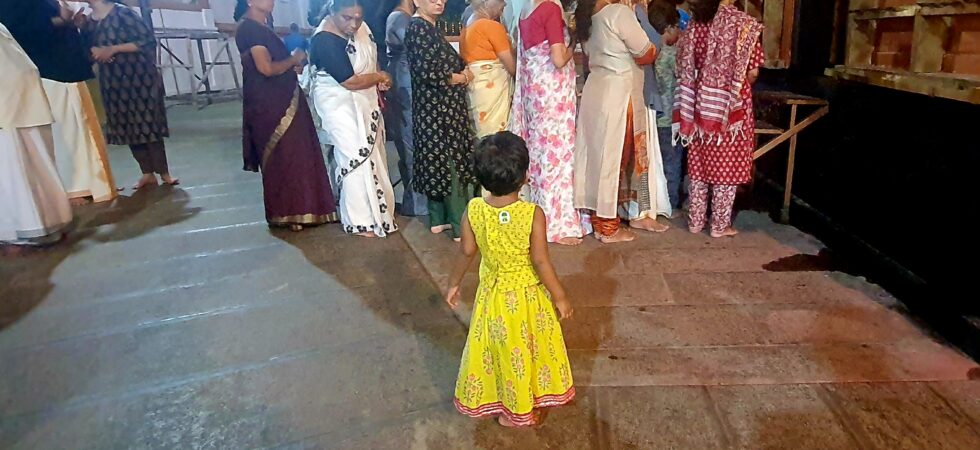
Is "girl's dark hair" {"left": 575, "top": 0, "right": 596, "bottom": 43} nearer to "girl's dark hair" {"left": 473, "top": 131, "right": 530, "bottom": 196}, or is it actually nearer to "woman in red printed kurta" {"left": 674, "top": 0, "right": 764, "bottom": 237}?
"woman in red printed kurta" {"left": 674, "top": 0, "right": 764, "bottom": 237}

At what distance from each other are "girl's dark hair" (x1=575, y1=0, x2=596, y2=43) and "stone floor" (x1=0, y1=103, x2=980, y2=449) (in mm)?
1225

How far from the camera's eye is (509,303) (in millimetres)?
2084

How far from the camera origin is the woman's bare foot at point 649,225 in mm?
4199

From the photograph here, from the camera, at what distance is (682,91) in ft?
13.1

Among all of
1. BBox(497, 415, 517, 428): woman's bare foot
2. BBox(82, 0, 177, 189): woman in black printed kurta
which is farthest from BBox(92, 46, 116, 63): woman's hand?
BBox(497, 415, 517, 428): woman's bare foot

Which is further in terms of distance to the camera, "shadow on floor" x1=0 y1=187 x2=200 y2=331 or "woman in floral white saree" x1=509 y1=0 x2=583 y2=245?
"woman in floral white saree" x1=509 y1=0 x2=583 y2=245

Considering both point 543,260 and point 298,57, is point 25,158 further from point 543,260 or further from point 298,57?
point 543,260

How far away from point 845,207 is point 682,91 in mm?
1118

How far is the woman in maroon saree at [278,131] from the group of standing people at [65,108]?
1347 mm

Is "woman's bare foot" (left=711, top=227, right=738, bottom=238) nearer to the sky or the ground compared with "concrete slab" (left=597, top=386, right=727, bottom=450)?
nearer to the sky

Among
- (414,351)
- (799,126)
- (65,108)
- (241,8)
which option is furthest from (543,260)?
(65,108)

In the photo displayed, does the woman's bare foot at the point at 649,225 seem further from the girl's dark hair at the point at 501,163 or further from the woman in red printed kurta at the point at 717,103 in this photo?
the girl's dark hair at the point at 501,163

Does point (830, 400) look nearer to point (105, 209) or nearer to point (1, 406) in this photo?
point (1, 406)

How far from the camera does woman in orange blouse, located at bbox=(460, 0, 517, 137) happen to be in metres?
3.81
